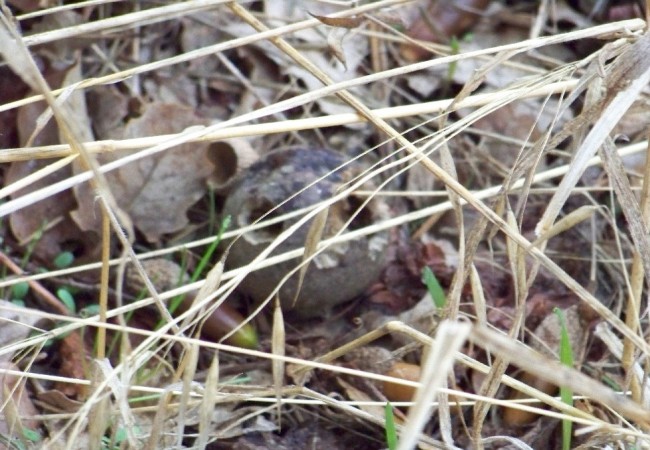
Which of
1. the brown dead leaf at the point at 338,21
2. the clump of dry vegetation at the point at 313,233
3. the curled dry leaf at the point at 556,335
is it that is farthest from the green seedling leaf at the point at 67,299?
the curled dry leaf at the point at 556,335

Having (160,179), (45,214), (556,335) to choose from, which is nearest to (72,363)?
(45,214)

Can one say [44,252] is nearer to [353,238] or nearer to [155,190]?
[155,190]

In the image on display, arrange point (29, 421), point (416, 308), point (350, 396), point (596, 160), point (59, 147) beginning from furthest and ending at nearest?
1. point (416, 308)
2. point (596, 160)
3. point (350, 396)
4. point (29, 421)
5. point (59, 147)

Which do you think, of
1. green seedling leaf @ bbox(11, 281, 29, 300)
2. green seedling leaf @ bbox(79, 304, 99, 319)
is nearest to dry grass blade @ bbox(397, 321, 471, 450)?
green seedling leaf @ bbox(79, 304, 99, 319)

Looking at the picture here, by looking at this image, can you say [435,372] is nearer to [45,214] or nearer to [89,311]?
[89,311]

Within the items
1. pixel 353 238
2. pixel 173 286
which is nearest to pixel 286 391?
pixel 353 238

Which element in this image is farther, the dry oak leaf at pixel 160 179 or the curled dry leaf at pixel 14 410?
the dry oak leaf at pixel 160 179

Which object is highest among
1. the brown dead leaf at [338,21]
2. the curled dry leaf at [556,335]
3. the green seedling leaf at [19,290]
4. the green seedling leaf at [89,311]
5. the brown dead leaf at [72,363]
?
the brown dead leaf at [338,21]

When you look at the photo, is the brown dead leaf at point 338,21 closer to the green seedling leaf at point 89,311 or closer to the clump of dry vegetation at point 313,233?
the clump of dry vegetation at point 313,233
